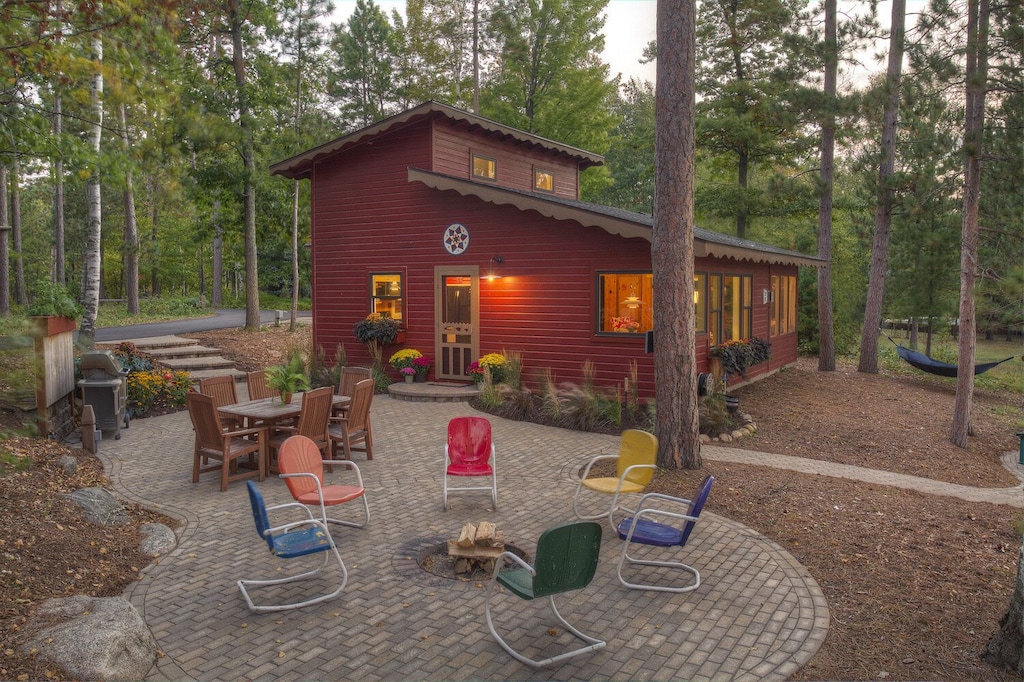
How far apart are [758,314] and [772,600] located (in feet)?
43.7

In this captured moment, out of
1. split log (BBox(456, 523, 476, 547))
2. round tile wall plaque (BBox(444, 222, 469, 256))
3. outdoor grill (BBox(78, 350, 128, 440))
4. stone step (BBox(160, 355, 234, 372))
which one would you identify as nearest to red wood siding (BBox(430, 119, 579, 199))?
round tile wall plaque (BBox(444, 222, 469, 256))

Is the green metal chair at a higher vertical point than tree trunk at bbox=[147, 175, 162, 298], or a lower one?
lower

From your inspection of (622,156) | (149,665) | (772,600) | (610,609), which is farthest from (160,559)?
(622,156)

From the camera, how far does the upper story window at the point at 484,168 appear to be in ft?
54.7

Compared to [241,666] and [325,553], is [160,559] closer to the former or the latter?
[325,553]

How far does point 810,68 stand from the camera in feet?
57.1

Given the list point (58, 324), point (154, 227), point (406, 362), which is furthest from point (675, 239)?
point (154, 227)

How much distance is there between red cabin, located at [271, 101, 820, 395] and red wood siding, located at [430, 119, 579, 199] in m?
0.05

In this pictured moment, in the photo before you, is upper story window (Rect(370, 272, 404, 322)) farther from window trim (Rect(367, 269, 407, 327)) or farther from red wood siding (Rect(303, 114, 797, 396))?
red wood siding (Rect(303, 114, 797, 396))

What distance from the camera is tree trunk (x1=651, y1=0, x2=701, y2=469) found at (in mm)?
8438

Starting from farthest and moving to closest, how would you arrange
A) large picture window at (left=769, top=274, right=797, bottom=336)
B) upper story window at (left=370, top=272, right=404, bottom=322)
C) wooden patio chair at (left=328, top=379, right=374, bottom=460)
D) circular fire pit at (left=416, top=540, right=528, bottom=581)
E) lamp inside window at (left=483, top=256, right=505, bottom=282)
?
large picture window at (left=769, top=274, right=797, bottom=336), upper story window at (left=370, top=272, right=404, bottom=322), lamp inside window at (left=483, top=256, right=505, bottom=282), wooden patio chair at (left=328, top=379, right=374, bottom=460), circular fire pit at (left=416, top=540, right=528, bottom=581)

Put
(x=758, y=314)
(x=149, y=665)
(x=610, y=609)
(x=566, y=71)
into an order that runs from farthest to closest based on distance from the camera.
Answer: (x=566, y=71) < (x=758, y=314) < (x=610, y=609) < (x=149, y=665)

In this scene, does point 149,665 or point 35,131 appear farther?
point 35,131

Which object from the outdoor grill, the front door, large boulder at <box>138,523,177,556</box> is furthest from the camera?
the front door
